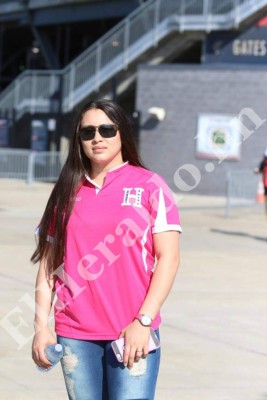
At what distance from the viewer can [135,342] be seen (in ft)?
14.7

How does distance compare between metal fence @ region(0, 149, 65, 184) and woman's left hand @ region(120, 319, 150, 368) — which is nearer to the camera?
woman's left hand @ region(120, 319, 150, 368)

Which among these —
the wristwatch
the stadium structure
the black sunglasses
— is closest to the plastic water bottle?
the wristwatch

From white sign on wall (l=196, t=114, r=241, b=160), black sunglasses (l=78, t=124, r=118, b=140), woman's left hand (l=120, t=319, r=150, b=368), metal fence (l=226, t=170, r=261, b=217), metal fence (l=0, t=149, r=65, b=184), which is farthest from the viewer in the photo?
metal fence (l=0, t=149, r=65, b=184)

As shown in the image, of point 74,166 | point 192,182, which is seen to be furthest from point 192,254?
point 192,182

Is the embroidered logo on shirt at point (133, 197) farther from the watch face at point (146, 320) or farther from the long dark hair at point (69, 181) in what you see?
the watch face at point (146, 320)

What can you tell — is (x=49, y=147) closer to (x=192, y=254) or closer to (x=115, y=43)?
(x=115, y=43)

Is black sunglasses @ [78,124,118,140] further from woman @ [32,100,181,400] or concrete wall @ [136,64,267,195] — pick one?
concrete wall @ [136,64,267,195]

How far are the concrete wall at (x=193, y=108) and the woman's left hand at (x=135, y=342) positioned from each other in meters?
26.0

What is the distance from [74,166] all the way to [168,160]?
88.7 ft

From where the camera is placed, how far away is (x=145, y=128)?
107 feet

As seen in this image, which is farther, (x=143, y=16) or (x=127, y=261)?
(x=143, y=16)

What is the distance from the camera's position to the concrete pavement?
775cm

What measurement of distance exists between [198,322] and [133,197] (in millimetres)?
5655

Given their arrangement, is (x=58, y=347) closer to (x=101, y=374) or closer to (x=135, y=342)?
(x=101, y=374)
